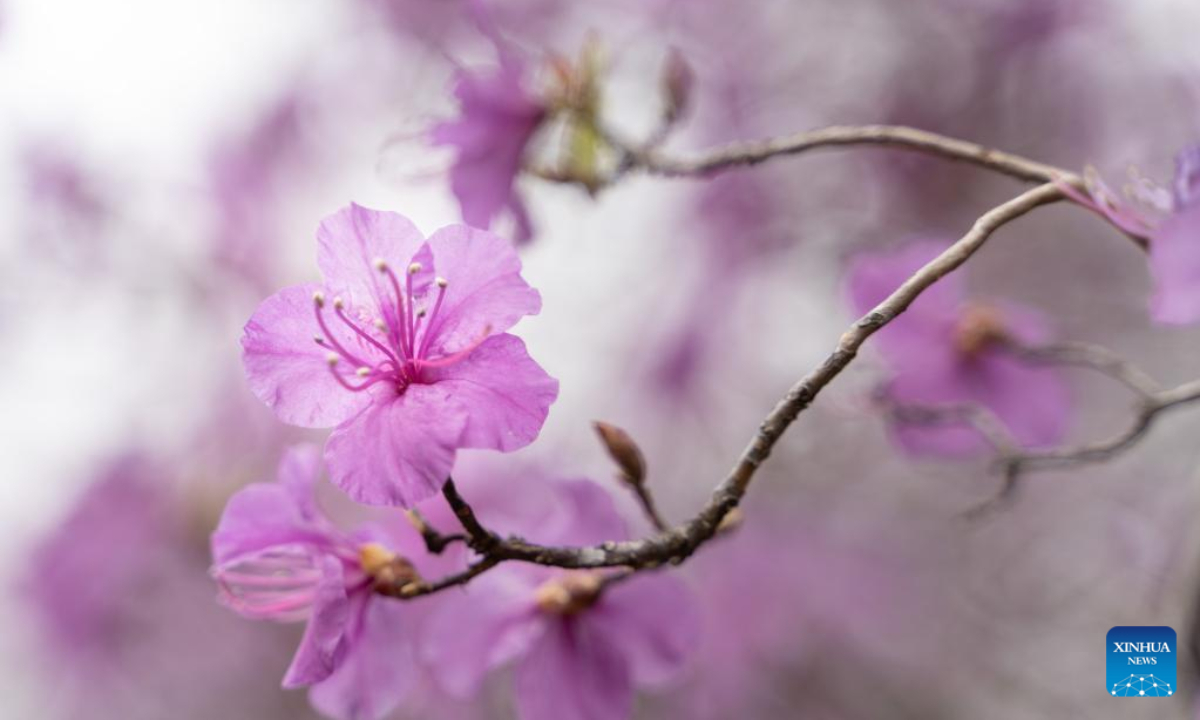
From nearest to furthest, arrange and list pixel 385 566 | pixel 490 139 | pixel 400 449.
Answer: pixel 400 449 < pixel 385 566 < pixel 490 139

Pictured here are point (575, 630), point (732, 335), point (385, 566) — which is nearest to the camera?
point (385, 566)

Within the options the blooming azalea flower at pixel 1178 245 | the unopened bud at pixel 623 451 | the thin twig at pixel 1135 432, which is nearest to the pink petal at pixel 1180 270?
the blooming azalea flower at pixel 1178 245

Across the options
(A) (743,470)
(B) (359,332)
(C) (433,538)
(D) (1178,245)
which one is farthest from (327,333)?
(D) (1178,245)

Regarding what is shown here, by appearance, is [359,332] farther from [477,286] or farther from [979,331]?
[979,331]

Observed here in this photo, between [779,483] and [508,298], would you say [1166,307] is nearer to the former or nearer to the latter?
[508,298]

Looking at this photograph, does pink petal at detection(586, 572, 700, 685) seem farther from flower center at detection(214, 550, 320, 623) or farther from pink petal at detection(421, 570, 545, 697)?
flower center at detection(214, 550, 320, 623)

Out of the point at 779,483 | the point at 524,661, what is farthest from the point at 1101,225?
the point at 524,661

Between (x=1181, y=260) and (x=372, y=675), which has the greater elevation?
(x=1181, y=260)
